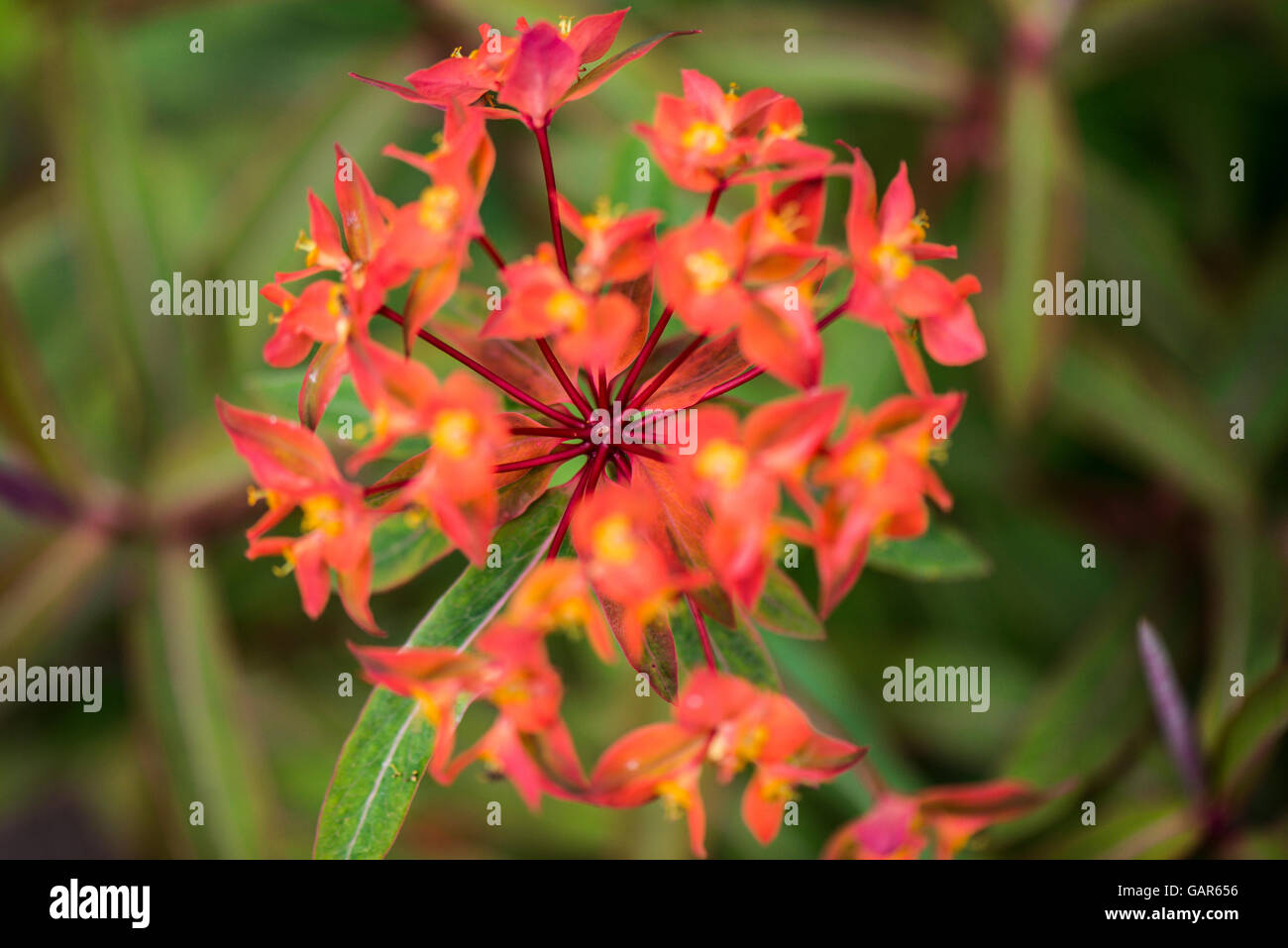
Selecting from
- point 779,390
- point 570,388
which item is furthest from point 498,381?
point 779,390

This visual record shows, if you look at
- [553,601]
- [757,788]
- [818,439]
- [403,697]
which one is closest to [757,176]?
[818,439]

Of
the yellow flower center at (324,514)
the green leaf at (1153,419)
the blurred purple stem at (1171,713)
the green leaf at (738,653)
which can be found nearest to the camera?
the yellow flower center at (324,514)

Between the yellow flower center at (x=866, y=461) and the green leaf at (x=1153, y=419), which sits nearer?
the yellow flower center at (x=866, y=461)

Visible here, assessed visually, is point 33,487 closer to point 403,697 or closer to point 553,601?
point 403,697

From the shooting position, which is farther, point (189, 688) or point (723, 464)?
point (189, 688)

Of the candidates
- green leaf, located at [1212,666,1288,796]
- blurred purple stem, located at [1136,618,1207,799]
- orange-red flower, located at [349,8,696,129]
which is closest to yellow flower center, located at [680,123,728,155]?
orange-red flower, located at [349,8,696,129]

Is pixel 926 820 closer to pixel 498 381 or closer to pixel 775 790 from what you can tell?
pixel 775 790

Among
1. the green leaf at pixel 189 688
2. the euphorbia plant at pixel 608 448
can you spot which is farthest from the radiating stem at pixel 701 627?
the green leaf at pixel 189 688

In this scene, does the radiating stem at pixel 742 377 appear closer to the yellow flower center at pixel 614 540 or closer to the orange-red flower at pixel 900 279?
the orange-red flower at pixel 900 279
